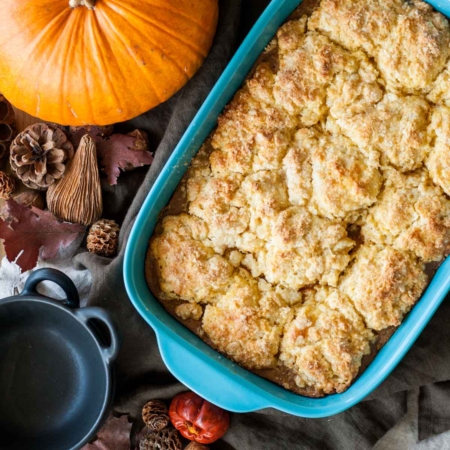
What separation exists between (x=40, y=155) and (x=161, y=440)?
1.17 meters

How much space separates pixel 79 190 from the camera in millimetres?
2350

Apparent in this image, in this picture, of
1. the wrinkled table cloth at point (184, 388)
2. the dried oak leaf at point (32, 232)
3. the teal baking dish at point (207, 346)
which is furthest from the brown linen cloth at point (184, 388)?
the teal baking dish at point (207, 346)

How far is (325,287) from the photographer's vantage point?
207 centimetres

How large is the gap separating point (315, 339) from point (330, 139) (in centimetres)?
65

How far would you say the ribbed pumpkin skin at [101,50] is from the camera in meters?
2.00

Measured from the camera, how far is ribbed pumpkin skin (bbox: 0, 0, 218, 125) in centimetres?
200

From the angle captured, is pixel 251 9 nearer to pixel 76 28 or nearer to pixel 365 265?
pixel 76 28

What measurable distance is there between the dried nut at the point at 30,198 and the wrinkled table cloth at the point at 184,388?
222 millimetres

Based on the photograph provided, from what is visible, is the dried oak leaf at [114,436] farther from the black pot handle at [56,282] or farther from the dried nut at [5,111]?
the dried nut at [5,111]

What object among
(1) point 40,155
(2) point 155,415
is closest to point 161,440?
(2) point 155,415

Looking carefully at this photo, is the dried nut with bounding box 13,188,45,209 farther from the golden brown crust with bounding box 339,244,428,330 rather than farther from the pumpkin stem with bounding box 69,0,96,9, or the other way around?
the golden brown crust with bounding box 339,244,428,330

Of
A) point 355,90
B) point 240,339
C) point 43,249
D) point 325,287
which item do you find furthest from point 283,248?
point 43,249

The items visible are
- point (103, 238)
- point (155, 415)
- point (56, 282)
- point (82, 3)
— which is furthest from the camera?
point (155, 415)

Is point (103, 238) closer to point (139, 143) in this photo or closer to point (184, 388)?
point (139, 143)
